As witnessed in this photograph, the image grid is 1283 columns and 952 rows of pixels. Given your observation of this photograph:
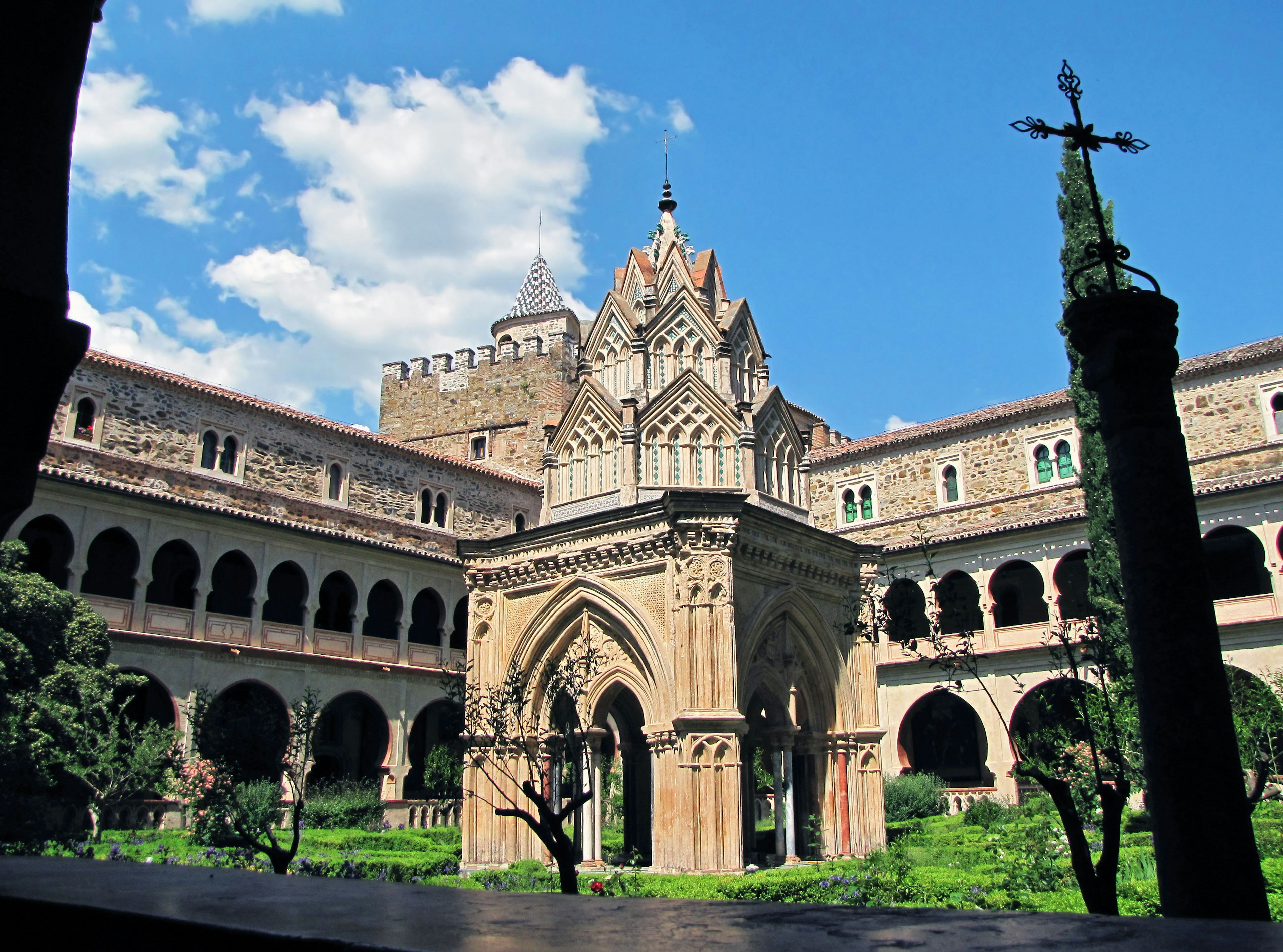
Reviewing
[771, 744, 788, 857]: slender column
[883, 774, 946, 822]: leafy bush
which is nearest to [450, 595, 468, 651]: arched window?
[883, 774, 946, 822]: leafy bush

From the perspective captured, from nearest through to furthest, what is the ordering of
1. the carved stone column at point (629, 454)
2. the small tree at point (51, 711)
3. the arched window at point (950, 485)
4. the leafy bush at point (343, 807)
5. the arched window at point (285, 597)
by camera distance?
the carved stone column at point (629, 454), the small tree at point (51, 711), the leafy bush at point (343, 807), the arched window at point (285, 597), the arched window at point (950, 485)

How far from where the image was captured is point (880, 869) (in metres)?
13.8

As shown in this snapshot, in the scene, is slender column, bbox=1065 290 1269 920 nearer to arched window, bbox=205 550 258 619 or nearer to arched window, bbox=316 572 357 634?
arched window, bbox=205 550 258 619

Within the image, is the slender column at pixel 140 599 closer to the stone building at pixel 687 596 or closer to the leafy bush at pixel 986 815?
the stone building at pixel 687 596

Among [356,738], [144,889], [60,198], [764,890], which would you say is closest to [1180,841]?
[144,889]

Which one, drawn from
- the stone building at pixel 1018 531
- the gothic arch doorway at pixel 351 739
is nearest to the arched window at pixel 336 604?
the gothic arch doorway at pixel 351 739

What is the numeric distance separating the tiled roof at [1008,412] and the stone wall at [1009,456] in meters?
0.03

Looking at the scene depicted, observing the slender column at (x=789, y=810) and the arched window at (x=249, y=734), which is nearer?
the slender column at (x=789, y=810)

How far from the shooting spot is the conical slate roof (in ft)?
152

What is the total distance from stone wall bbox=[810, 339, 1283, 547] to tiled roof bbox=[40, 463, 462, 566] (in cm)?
1428

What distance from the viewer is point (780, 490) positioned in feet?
62.0

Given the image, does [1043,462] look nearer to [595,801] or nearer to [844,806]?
[844,806]

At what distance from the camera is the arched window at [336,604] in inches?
1232

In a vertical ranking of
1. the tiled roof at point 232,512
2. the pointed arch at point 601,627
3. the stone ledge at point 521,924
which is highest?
the tiled roof at point 232,512
